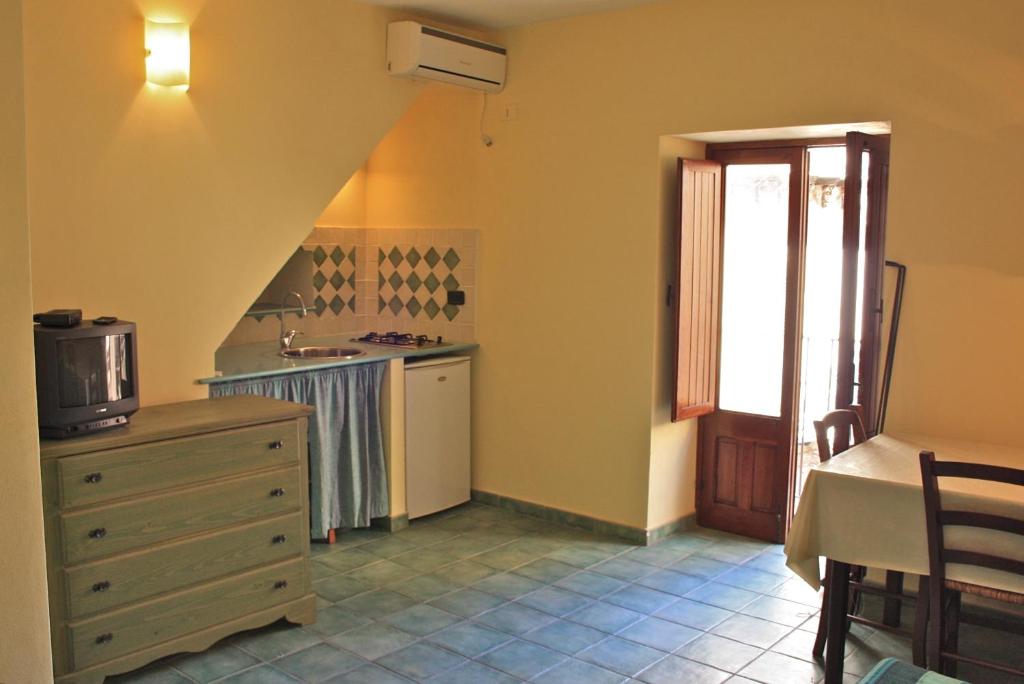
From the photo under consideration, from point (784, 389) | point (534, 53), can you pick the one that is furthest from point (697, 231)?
point (534, 53)

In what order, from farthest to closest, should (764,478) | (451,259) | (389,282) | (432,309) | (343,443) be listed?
(389,282)
(432,309)
(451,259)
(764,478)
(343,443)

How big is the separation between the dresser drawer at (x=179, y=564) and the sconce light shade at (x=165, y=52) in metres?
1.70

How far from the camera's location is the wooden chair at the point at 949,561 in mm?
2621

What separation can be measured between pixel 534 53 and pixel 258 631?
10.0 feet

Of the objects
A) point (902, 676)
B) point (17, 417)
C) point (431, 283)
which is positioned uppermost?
point (431, 283)

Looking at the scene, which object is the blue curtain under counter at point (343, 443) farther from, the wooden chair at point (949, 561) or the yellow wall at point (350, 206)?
the wooden chair at point (949, 561)

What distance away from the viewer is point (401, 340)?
5020mm

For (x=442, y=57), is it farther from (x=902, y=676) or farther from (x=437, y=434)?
(x=902, y=676)

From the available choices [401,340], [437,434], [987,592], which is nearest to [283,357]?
[401,340]

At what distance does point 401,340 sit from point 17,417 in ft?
8.98

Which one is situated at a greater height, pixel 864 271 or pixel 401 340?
pixel 864 271

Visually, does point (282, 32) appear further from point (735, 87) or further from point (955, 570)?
point (955, 570)

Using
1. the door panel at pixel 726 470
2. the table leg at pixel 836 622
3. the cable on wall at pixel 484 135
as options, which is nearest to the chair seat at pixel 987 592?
the table leg at pixel 836 622

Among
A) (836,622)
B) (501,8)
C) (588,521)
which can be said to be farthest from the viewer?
(588,521)
